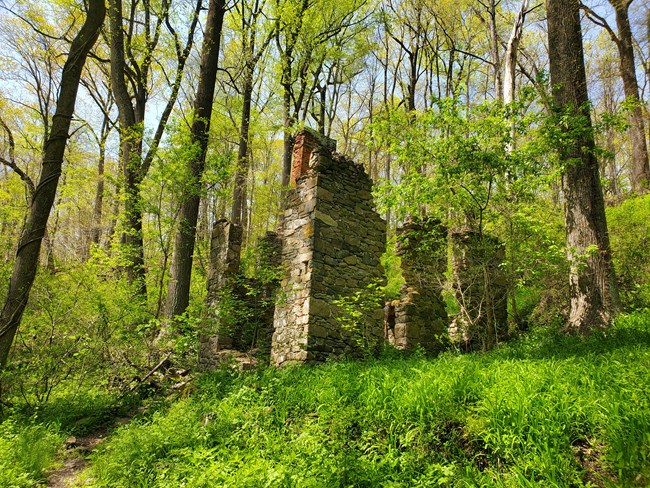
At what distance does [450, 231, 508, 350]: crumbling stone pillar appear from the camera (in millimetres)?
6977

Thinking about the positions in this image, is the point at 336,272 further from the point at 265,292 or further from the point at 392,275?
the point at 392,275

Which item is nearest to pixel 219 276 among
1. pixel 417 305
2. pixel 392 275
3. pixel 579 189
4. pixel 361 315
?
pixel 361 315

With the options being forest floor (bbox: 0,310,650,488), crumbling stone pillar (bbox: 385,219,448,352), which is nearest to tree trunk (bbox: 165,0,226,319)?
forest floor (bbox: 0,310,650,488)

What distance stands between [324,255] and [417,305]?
317 cm

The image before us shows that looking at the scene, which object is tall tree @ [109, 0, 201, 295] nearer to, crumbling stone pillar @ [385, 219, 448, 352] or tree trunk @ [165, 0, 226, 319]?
tree trunk @ [165, 0, 226, 319]

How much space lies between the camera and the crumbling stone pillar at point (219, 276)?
8.71 meters

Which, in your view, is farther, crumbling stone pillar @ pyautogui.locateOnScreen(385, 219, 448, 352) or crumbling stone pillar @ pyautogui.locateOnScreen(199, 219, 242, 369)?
crumbling stone pillar @ pyautogui.locateOnScreen(385, 219, 448, 352)

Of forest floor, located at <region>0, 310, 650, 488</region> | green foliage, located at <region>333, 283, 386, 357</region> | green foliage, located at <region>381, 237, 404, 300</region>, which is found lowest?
forest floor, located at <region>0, 310, 650, 488</region>

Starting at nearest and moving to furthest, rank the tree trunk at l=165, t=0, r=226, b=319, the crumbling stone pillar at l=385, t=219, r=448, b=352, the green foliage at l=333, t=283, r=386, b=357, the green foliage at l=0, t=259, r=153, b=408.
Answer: the green foliage at l=0, t=259, r=153, b=408, the green foliage at l=333, t=283, r=386, b=357, the crumbling stone pillar at l=385, t=219, r=448, b=352, the tree trunk at l=165, t=0, r=226, b=319

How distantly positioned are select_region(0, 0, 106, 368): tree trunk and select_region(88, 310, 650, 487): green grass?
2.65m

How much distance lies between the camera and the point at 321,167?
26.4 feet

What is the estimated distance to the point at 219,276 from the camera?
9.39 meters

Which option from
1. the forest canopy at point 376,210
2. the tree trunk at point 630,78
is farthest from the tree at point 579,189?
the tree trunk at point 630,78

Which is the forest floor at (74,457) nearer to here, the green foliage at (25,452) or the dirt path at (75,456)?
the dirt path at (75,456)
